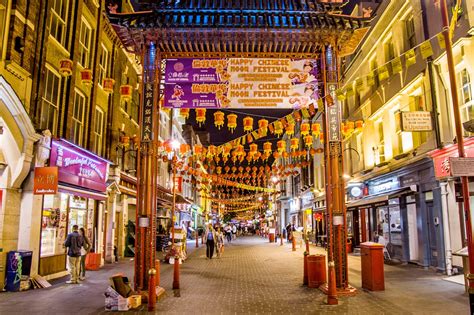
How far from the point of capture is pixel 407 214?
18922mm

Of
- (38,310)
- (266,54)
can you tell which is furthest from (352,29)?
(38,310)

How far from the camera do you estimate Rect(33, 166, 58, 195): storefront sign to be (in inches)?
495

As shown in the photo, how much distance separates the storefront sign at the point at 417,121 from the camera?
14.4m

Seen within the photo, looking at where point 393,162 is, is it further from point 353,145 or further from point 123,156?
point 123,156

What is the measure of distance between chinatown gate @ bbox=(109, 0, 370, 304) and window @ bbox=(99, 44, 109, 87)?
8.20 metres

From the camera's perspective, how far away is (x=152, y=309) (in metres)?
9.23

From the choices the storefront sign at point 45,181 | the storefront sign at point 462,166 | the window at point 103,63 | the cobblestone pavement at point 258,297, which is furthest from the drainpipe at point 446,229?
the window at point 103,63

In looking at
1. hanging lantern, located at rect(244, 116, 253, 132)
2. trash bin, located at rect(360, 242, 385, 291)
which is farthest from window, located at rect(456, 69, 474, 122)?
hanging lantern, located at rect(244, 116, 253, 132)

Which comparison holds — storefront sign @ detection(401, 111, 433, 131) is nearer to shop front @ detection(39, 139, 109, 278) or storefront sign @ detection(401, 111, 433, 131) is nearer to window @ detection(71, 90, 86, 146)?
shop front @ detection(39, 139, 109, 278)

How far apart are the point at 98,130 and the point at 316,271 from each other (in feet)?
43.6

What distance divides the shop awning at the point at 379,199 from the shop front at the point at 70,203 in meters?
14.0

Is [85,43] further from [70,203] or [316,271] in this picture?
[316,271]

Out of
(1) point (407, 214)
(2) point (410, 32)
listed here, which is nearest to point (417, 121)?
(1) point (407, 214)

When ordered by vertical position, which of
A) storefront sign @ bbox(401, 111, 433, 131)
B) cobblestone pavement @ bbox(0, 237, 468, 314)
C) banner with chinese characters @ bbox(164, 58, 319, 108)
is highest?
banner with chinese characters @ bbox(164, 58, 319, 108)
